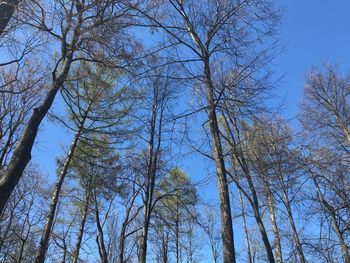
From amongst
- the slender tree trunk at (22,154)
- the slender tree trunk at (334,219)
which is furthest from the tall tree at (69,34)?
the slender tree trunk at (334,219)

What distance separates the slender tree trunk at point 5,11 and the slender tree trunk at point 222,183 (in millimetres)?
3497

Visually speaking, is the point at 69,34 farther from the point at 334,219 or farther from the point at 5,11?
the point at 334,219

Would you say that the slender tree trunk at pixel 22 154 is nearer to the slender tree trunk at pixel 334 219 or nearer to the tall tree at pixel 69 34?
the tall tree at pixel 69 34

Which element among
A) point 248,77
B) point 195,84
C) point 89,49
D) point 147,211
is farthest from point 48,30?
point 147,211

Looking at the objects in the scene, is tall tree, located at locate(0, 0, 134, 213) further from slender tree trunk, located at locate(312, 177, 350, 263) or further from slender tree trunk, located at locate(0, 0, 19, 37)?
slender tree trunk, located at locate(312, 177, 350, 263)

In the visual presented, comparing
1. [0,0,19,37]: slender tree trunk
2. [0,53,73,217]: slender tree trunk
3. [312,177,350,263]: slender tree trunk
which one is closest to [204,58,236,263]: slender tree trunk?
[312,177,350,263]: slender tree trunk

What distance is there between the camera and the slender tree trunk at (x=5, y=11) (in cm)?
594

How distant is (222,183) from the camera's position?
6.18 metres

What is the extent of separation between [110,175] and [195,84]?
21.8 ft

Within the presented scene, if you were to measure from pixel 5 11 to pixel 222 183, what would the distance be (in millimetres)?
4644

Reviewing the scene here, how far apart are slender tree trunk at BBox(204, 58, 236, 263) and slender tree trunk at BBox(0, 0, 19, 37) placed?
350 cm

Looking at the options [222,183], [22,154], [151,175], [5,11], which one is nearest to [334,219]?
[222,183]

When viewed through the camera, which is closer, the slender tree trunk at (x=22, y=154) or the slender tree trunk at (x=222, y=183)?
the slender tree trunk at (x=22, y=154)

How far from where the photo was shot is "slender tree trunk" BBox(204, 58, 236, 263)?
222 inches
